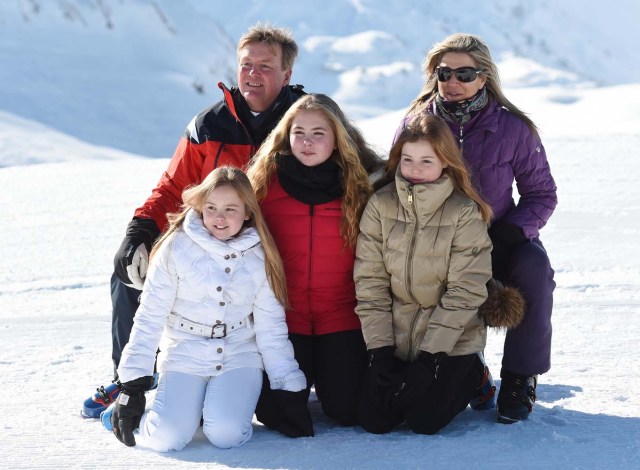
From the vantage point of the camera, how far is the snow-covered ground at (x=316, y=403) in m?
2.25

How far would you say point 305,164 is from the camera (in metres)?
2.60

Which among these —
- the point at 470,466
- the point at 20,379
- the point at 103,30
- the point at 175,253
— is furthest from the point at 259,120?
the point at 103,30

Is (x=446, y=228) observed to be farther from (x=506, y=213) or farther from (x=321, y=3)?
(x=321, y=3)

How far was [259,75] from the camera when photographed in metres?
3.07

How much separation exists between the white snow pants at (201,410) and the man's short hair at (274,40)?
4.25 feet

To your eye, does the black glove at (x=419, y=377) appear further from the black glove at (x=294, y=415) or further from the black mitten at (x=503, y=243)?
the black mitten at (x=503, y=243)

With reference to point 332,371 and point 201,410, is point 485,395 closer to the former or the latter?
point 332,371

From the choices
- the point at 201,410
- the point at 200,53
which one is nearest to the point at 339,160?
the point at 201,410

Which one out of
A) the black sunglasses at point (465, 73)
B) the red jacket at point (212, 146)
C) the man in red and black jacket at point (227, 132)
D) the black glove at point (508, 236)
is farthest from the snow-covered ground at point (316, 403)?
the black sunglasses at point (465, 73)

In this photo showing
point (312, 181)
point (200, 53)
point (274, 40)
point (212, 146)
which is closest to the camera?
point (312, 181)

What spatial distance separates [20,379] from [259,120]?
1285 mm

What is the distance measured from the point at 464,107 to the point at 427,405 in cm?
98

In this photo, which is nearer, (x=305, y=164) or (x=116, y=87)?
(x=305, y=164)

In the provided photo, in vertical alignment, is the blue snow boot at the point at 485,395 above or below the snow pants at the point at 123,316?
below
